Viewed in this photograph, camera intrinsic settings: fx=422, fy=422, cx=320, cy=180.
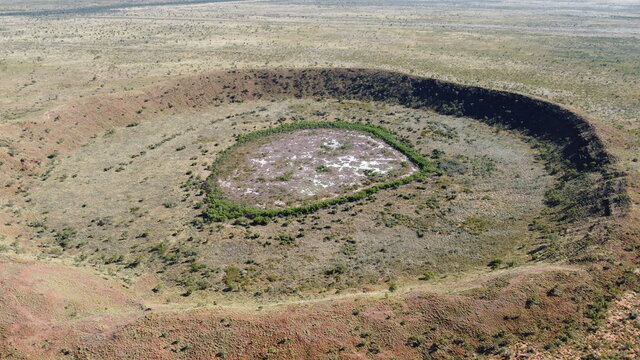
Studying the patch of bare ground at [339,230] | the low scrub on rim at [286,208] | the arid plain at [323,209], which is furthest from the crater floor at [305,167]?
the patch of bare ground at [339,230]

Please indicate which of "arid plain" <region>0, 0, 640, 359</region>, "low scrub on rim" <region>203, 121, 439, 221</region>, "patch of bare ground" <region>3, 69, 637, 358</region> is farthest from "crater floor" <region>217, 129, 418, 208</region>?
"patch of bare ground" <region>3, 69, 637, 358</region>

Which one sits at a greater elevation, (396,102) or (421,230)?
(396,102)

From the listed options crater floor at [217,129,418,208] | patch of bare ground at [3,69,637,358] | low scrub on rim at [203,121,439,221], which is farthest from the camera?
crater floor at [217,129,418,208]

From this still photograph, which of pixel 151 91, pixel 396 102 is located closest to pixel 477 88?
pixel 396 102

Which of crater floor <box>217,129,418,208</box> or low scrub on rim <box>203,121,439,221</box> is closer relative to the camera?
low scrub on rim <box>203,121,439,221</box>

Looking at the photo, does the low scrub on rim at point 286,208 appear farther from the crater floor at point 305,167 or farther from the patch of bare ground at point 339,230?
the patch of bare ground at point 339,230

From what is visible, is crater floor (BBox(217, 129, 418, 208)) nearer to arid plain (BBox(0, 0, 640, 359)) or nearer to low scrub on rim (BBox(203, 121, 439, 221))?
arid plain (BBox(0, 0, 640, 359))

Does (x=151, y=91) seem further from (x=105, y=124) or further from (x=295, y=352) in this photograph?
(x=295, y=352)

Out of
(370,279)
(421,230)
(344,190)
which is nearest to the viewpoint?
(370,279)

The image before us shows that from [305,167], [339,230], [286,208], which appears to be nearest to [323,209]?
[286,208]
